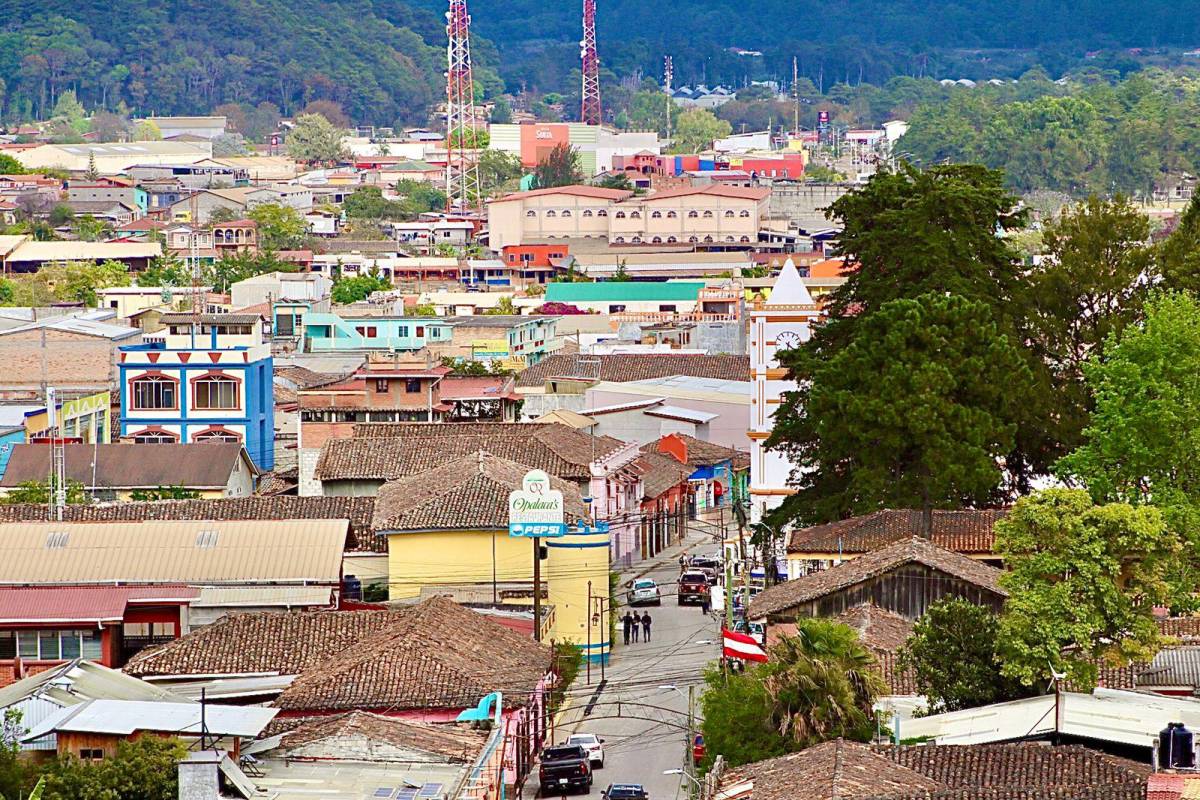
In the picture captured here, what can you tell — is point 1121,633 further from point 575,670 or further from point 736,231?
point 736,231

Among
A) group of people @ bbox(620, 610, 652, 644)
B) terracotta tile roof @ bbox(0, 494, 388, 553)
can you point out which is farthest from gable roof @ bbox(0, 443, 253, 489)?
group of people @ bbox(620, 610, 652, 644)

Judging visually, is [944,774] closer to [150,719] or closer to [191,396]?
[150,719]

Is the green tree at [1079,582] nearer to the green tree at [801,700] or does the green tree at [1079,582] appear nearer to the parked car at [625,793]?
the green tree at [801,700]

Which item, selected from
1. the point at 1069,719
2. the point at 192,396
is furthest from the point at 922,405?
the point at 192,396

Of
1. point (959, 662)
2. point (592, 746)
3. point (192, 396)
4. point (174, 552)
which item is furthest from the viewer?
point (192, 396)

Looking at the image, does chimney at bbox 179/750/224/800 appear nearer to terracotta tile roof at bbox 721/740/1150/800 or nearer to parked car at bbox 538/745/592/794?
terracotta tile roof at bbox 721/740/1150/800

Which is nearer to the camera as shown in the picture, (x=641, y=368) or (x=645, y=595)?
(x=645, y=595)

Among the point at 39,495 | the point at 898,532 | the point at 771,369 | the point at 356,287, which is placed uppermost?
the point at 771,369
